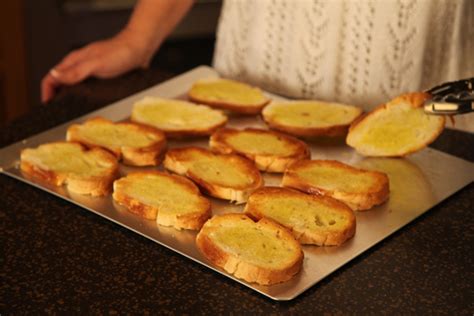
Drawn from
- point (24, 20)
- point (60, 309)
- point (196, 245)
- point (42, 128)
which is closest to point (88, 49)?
point (42, 128)

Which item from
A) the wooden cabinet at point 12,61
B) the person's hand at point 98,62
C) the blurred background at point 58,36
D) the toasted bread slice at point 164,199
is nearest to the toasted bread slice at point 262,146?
the toasted bread slice at point 164,199

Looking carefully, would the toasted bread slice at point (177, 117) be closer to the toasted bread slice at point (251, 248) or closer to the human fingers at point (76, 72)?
the human fingers at point (76, 72)

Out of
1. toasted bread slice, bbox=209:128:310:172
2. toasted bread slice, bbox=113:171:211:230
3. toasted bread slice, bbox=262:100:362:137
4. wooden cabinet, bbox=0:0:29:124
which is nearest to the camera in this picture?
toasted bread slice, bbox=113:171:211:230

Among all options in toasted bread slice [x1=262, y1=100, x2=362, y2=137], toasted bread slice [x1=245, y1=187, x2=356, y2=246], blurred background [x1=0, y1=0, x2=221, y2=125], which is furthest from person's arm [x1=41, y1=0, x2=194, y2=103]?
blurred background [x1=0, y1=0, x2=221, y2=125]

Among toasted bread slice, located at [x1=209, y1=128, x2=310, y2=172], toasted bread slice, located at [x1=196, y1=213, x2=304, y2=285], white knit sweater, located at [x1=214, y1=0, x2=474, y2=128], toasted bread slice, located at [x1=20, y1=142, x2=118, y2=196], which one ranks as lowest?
toasted bread slice, located at [x1=196, y1=213, x2=304, y2=285]

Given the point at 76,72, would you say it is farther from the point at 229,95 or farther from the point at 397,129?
the point at 397,129

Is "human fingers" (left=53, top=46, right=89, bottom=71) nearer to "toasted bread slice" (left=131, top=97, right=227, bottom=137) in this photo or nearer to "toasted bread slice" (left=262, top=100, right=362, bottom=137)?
"toasted bread slice" (left=131, top=97, right=227, bottom=137)

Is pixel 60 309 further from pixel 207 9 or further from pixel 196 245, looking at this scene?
pixel 207 9
